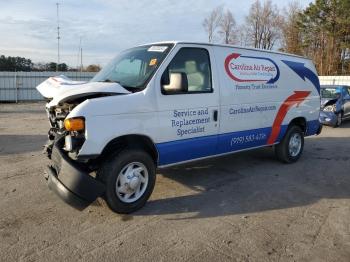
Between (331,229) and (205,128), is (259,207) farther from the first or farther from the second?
(205,128)

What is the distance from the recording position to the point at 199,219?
4.66 metres

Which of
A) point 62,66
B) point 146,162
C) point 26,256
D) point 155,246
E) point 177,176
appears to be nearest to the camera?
point 26,256

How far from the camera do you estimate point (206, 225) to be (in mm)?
4480

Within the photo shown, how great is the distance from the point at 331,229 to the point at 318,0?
138 feet

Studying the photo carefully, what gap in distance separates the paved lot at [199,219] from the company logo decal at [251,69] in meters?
1.76

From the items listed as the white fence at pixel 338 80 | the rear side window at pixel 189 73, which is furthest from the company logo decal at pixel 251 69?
the white fence at pixel 338 80

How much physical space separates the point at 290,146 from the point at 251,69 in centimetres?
215

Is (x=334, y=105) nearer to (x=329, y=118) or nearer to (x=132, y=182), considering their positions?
(x=329, y=118)

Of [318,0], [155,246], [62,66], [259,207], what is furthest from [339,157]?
[318,0]

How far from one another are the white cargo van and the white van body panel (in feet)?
0.05

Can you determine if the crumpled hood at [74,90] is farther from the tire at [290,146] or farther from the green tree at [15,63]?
the green tree at [15,63]

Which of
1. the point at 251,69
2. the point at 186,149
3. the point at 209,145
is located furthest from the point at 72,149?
the point at 251,69

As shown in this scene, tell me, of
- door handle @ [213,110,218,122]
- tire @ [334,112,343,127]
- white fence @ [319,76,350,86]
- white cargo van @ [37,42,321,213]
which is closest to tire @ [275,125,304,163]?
white cargo van @ [37,42,321,213]

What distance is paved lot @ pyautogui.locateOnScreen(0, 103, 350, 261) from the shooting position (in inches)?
150
